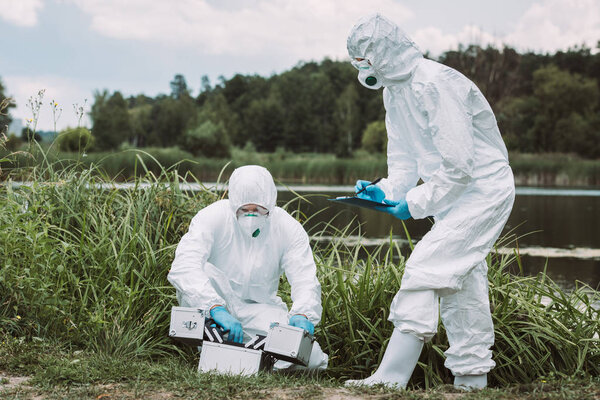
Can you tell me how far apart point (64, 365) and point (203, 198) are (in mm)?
2353

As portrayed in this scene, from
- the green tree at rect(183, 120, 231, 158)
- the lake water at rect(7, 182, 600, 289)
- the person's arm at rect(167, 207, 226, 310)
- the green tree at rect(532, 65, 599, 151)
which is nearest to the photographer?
the person's arm at rect(167, 207, 226, 310)

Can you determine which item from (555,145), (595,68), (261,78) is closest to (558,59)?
(595,68)

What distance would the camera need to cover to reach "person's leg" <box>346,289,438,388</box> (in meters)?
3.04

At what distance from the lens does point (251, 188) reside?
3.20 meters

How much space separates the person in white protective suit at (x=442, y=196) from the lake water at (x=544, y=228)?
4.65 ft

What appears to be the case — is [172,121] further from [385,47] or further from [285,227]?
[385,47]

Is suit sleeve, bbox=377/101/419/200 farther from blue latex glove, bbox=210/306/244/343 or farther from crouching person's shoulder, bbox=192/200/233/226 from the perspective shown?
blue latex glove, bbox=210/306/244/343

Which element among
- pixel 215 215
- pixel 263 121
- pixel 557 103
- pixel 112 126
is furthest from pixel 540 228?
pixel 263 121

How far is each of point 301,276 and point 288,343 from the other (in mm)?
473

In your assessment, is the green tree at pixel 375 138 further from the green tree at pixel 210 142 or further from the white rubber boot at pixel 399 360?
the white rubber boot at pixel 399 360

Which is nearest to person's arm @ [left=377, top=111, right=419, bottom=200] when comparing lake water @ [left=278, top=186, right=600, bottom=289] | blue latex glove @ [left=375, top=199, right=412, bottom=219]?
blue latex glove @ [left=375, top=199, right=412, bottom=219]

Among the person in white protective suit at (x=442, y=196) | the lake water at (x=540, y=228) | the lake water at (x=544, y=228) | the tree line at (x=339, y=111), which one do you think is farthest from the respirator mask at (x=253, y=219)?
the tree line at (x=339, y=111)

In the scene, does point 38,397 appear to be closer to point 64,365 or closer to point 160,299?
point 64,365

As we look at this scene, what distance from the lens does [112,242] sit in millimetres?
4234
